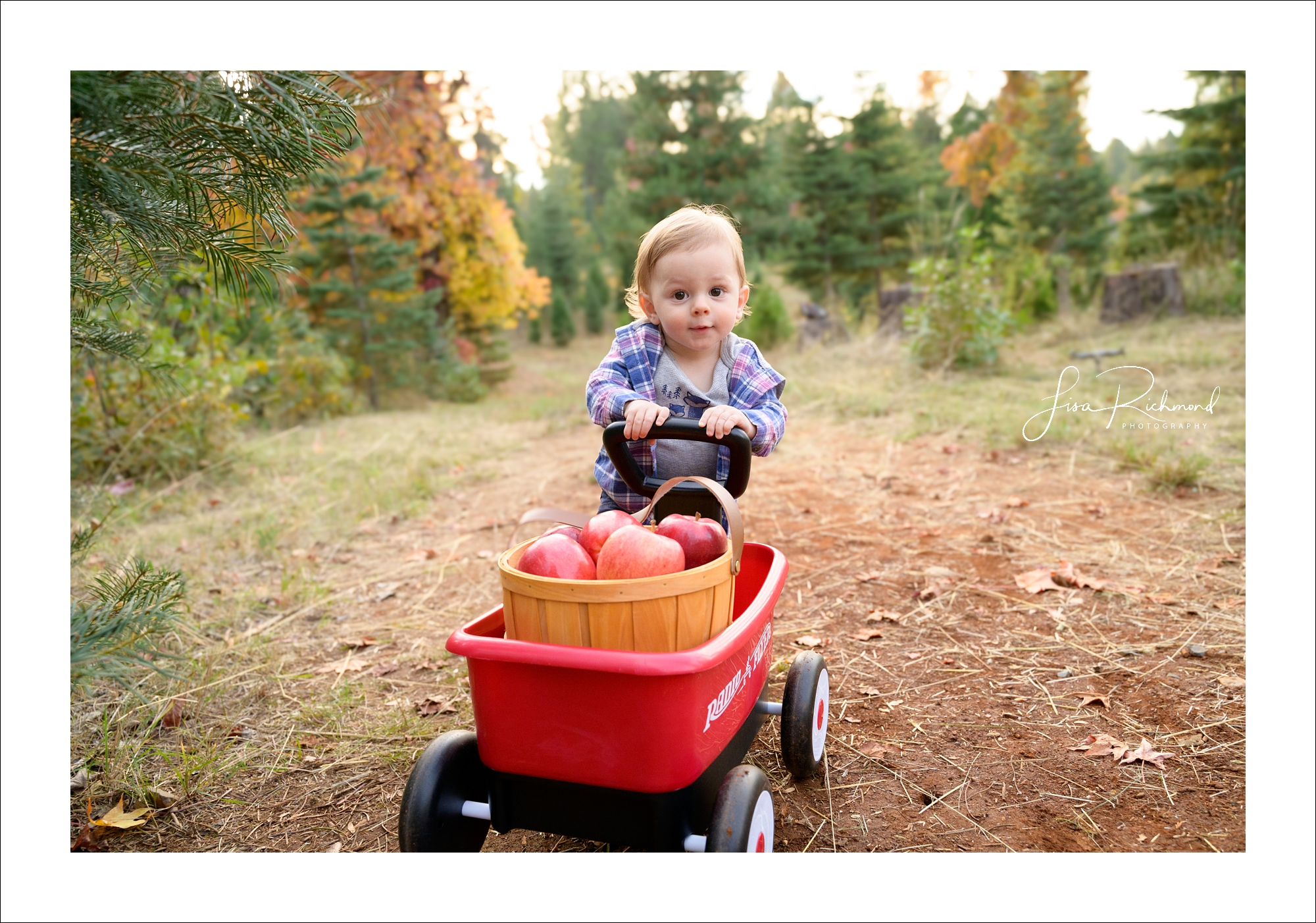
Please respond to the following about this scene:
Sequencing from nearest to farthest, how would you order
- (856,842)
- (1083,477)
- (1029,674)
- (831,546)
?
(856,842), (1029,674), (831,546), (1083,477)

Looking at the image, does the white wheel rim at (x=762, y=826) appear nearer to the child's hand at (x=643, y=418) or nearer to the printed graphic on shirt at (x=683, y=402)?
the child's hand at (x=643, y=418)

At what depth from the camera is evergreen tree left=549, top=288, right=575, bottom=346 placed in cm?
1861

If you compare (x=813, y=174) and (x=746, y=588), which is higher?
(x=813, y=174)

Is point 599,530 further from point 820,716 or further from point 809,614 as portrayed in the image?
point 809,614

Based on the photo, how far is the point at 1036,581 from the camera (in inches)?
136

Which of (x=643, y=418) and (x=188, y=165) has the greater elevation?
(x=188, y=165)

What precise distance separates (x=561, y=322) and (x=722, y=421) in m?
17.2

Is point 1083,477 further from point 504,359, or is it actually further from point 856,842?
point 504,359

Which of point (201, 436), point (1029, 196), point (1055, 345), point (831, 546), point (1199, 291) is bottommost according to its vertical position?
point (831, 546)

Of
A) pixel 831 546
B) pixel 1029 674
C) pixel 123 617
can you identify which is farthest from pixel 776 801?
pixel 831 546

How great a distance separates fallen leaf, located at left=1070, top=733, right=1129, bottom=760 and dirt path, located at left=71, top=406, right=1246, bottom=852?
0.9 inches

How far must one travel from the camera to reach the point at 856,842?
6.39ft

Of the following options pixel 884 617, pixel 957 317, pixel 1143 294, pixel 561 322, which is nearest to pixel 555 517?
pixel 884 617
